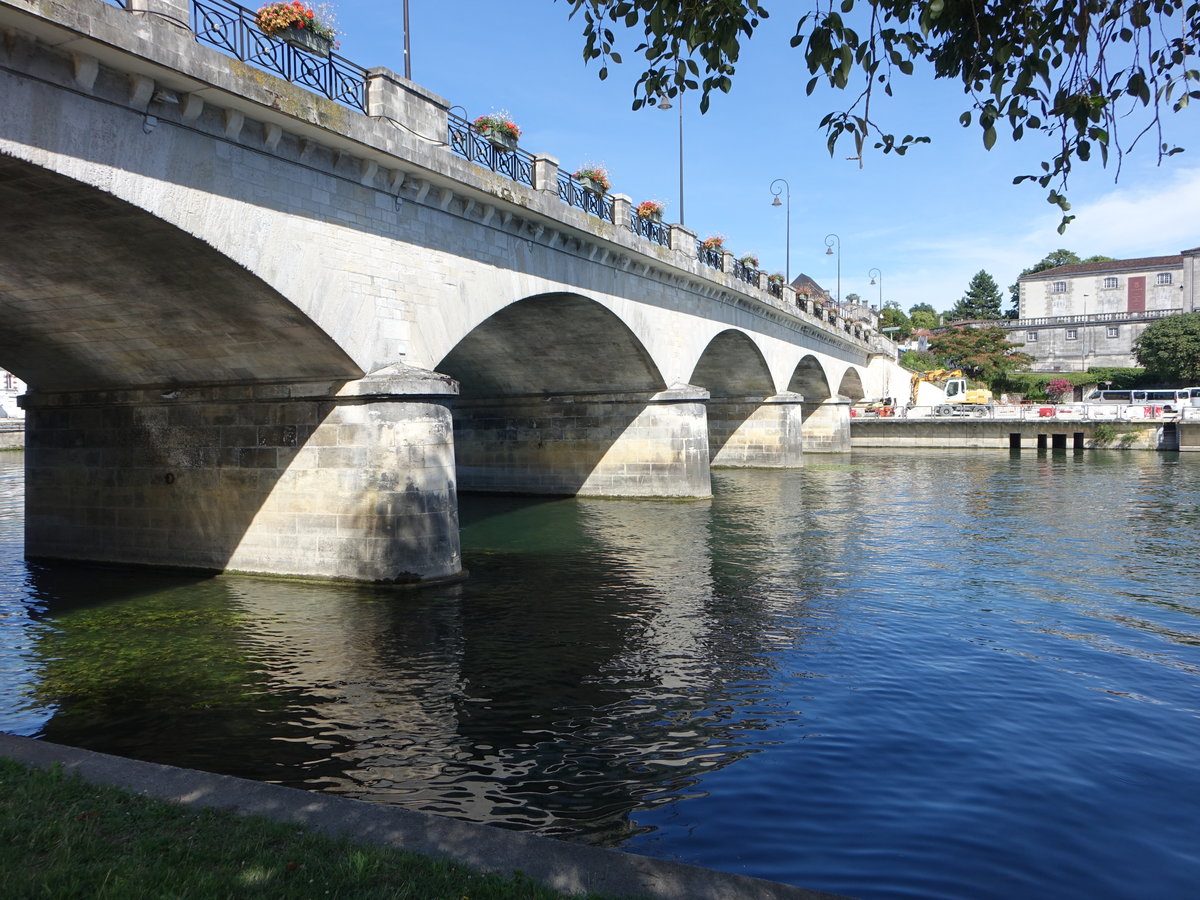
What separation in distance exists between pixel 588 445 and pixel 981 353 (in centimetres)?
5734

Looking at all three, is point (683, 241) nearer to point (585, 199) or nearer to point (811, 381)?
point (585, 199)

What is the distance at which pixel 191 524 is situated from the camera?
16125mm

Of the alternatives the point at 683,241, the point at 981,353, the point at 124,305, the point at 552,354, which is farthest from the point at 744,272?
the point at 981,353

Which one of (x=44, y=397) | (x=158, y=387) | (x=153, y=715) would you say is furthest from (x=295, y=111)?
(x=44, y=397)

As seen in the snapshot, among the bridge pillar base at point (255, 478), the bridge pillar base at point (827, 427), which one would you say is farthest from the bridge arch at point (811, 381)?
the bridge pillar base at point (255, 478)

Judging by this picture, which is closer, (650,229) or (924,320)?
(650,229)

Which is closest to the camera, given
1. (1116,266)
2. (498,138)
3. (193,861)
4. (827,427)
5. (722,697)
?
(193,861)

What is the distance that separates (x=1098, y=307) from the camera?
8919 cm

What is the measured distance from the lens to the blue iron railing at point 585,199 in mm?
20062

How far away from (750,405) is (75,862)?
1448 inches

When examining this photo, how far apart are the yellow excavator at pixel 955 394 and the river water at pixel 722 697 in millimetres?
41018

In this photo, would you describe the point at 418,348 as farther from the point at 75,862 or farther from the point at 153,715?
the point at 75,862

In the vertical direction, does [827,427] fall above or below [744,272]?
below

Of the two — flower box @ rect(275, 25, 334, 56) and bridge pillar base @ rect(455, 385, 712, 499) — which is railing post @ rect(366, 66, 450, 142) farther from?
bridge pillar base @ rect(455, 385, 712, 499)
